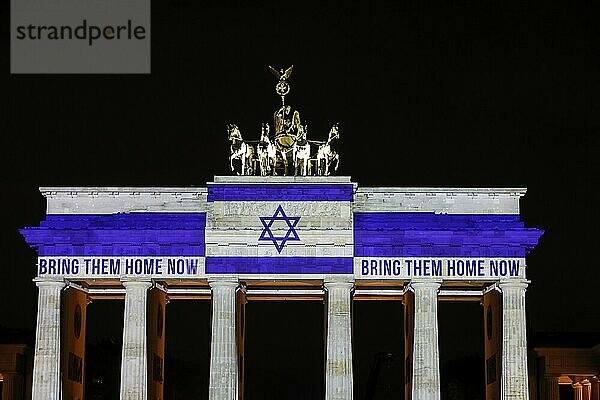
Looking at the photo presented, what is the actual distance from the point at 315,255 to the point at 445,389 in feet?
208

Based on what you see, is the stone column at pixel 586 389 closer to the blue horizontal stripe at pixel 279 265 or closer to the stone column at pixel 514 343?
the stone column at pixel 514 343

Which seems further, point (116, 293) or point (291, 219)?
point (116, 293)

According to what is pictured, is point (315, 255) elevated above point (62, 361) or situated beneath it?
elevated above

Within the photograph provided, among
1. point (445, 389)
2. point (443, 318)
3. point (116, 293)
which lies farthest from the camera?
point (445, 389)

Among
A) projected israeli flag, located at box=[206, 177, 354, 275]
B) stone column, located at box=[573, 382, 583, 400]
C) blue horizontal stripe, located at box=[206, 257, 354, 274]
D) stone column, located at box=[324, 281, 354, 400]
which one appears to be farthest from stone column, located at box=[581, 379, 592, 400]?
projected israeli flag, located at box=[206, 177, 354, 275]

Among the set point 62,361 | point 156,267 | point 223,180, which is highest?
point 223,180

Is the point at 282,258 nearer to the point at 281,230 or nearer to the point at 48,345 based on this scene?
the point at 281,230

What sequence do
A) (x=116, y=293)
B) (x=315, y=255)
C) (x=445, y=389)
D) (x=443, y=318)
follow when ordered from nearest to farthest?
(x=315, y=255) → (x=116, y=293) → (x=443, y=318) → (x=445, y=389)

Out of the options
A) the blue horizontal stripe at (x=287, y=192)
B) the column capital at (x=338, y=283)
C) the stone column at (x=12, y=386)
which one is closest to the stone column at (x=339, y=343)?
the column capital at (x=338, y=283)

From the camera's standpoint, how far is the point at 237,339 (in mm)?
93375

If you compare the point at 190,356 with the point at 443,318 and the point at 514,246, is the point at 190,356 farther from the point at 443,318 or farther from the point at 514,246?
the point at 514,246

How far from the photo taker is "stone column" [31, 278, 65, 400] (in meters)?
88.6

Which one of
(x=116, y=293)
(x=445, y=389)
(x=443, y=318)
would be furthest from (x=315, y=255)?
(x=445, y=389)

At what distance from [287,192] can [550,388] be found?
34.8 m
